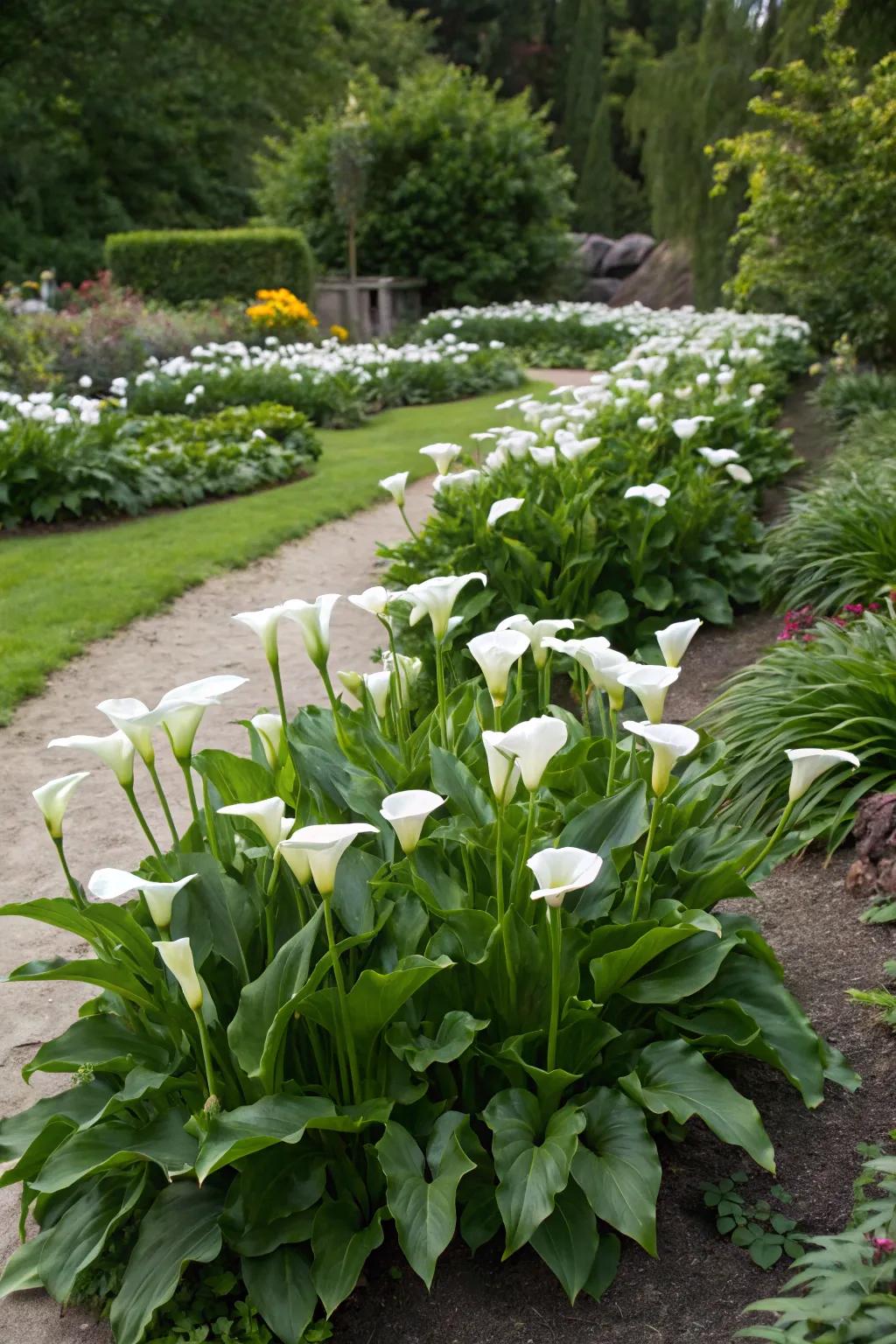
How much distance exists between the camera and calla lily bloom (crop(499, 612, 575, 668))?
8.68 feet

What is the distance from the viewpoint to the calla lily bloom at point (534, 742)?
198 cm

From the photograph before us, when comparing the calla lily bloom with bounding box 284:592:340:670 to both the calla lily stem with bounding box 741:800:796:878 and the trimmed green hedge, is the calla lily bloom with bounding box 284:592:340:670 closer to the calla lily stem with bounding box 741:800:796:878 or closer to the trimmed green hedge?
the calla lily stem with bounding box 741:800:796:878

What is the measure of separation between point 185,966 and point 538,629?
4.04 ft

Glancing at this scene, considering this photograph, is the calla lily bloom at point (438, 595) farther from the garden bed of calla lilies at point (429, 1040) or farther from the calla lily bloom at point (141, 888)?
the calla lily bloom at point (141, 888)

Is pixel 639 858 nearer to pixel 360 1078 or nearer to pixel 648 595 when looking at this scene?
pixel 360 1078

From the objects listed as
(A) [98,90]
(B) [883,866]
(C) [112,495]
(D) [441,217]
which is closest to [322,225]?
(D) [441,217]

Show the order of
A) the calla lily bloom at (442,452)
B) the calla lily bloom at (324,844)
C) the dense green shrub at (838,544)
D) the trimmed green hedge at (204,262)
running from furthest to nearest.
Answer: the trimmed green hedge at (204,262) → the dense green shrub at (838,544) → the calla lily bloom at (442,452) → the calla lily bloom at (324,844)

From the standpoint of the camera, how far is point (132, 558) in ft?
25.4

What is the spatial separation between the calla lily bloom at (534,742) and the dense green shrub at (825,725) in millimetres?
1450

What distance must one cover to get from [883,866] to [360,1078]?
1.63 meters

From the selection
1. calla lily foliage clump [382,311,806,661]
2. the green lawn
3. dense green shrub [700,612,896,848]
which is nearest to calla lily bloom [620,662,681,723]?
dense green shrub [700,612,896,848]

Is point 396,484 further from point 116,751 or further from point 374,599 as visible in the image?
point 116,751

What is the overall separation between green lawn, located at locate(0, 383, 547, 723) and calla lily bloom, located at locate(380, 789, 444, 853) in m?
3.69

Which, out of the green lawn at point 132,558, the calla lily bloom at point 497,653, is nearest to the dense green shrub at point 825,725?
the calla lily bloom at point 497,653
